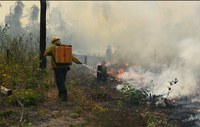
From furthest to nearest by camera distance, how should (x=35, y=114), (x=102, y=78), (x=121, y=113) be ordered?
(x=102, y=78) < (x=121, y=113) < (x=35, y=114)

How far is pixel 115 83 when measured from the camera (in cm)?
1584

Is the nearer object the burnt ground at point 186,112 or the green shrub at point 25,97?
the green shrub at point 25,97

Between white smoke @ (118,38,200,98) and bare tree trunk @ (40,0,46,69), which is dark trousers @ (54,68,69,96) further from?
white smoke @ (118,38,200,98)

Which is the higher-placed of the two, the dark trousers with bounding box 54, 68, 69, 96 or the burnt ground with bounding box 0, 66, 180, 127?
the dark trousers with bounding box 54, 68, 69, 96

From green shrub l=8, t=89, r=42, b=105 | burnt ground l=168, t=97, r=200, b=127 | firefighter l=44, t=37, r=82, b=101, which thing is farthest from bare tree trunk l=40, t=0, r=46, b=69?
burnt ground l=168, t=97, r=200, b=127

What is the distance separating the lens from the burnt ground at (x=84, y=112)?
8438 mm

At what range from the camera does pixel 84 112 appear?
9.71 meters

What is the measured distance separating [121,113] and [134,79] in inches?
371

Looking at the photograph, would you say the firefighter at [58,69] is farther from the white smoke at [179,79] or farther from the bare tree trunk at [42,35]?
the white smoke at [179,79]

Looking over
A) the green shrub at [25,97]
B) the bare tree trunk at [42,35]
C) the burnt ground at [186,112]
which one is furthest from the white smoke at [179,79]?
the green shrub at [25,97]

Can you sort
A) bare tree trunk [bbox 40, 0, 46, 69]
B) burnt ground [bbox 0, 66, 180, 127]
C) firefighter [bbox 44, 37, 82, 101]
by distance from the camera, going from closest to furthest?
burnt ground [bbox 0, 66, 180, 127] → firefighter [bbox 44, 37, 82, 101] → bare tree trunk [bbox 40, 0, 46, 69]

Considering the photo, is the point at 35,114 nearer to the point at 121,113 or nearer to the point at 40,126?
the point at 40,126

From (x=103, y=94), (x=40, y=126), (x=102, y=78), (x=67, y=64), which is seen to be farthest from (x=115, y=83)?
(x=40, y=126)

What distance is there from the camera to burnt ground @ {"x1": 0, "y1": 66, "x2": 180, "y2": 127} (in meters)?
8.44
